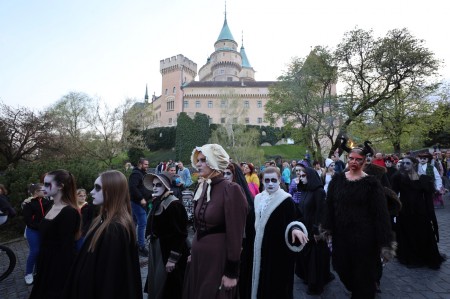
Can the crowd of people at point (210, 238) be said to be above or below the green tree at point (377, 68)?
below

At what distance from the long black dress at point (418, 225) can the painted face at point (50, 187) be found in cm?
620

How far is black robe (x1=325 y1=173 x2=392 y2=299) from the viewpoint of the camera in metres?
3.43

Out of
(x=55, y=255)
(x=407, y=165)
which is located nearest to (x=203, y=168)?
(x=55, y=255)

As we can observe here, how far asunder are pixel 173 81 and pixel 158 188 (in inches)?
2898

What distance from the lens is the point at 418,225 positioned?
5.69 meters

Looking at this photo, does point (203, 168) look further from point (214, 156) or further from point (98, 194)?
point (98, 194)

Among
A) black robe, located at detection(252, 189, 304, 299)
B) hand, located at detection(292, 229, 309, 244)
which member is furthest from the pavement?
hand, located at detection(292, 229, 309, 244)

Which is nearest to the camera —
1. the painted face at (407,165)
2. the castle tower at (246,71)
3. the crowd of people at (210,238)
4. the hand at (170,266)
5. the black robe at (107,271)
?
the black robe at (107,271)

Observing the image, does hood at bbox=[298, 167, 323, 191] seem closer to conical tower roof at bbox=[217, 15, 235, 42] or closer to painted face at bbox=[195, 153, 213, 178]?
painted face at bbox=[195, 153, 213, 178]

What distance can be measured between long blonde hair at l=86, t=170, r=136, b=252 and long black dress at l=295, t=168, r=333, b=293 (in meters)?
2.83

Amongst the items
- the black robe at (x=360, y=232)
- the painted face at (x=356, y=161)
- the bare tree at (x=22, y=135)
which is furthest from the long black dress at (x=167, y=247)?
the bare tree at (x=22, y=135)

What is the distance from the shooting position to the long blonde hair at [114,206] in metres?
2.65

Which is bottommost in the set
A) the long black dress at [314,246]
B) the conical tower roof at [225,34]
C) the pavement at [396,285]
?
the pavement at [396,285]

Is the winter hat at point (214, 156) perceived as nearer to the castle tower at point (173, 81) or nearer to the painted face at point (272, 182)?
the painted face at point (272, 182)
